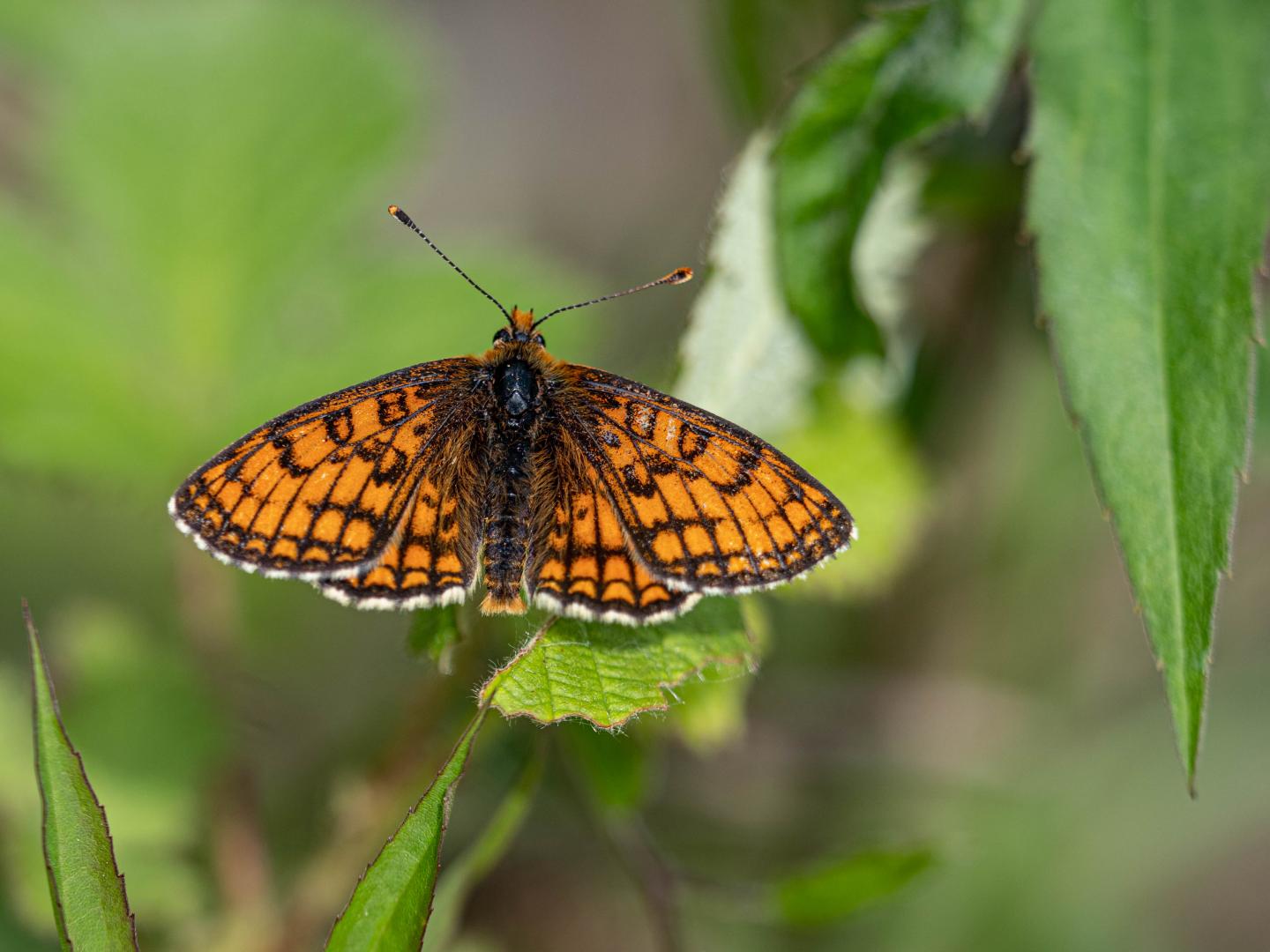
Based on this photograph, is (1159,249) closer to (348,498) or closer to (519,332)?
(519,332)

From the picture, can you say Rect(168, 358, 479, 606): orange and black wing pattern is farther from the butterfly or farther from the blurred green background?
the blurred green background

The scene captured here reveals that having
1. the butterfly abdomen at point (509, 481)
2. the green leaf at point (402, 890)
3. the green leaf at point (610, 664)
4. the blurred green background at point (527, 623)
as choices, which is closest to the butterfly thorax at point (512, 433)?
the butterfly abdomen at point (509, 481)

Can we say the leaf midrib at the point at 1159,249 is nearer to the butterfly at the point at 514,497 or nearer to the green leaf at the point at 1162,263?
the green leaf at the point at 1162,263

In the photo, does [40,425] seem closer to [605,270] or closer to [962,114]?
[962,114]

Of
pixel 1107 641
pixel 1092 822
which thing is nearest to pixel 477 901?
pixel 1092 822

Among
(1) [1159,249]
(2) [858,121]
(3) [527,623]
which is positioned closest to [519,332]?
(3) [527,623]

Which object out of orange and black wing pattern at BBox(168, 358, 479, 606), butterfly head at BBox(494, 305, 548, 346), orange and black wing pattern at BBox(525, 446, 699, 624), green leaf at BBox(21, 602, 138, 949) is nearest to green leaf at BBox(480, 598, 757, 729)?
orange and black wing pattern at BBox(525, 446, 699, 624)
